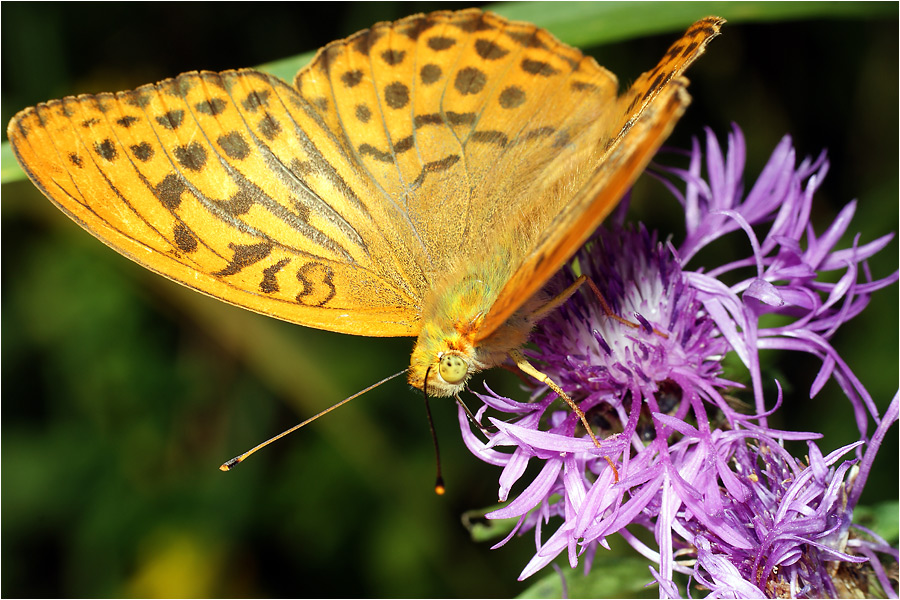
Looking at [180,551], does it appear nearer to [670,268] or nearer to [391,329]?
[391,329]

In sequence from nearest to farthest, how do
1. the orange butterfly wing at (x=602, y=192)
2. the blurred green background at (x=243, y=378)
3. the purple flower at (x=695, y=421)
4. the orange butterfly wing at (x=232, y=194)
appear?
the orange butterfly wing at (x=602, y=192) < the purple flower at (x=695, y=421) < the orange butterfly wing at (x=232, y=194) < the blurred green background at (x=243, y=378)

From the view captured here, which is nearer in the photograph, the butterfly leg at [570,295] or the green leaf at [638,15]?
the butterfly leg at [570,295]

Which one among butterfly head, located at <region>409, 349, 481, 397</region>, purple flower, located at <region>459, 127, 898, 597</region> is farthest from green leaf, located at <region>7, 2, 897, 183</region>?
butterfly head, located at <region>409, 349, 481, 397</region>

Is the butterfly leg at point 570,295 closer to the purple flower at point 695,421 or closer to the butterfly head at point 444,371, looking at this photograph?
the purple flower at point 695,421

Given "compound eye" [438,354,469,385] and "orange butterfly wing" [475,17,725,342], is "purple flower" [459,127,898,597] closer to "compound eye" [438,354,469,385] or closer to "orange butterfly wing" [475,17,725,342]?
"compound eye" [438,354,469,385]

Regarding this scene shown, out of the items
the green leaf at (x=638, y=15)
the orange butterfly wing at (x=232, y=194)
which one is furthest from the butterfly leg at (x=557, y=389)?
the green leaf at (x=638, y=15)

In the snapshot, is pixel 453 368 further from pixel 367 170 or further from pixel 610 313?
pixel 367 170

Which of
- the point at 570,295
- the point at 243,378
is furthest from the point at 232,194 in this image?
the point at 243,378
